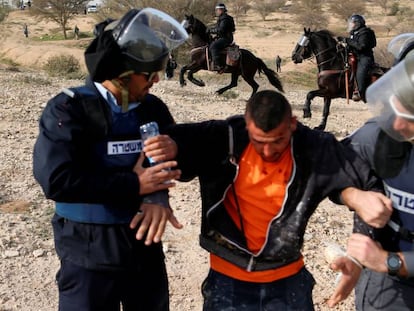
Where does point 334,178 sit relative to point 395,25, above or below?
above

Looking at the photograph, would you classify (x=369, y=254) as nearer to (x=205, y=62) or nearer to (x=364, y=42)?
(x=364, y=42)

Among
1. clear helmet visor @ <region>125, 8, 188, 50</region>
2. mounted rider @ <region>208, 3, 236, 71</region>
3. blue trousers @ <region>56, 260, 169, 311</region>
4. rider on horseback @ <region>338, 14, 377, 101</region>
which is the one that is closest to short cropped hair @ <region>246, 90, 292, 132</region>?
clear helmet visor @ <region>125, 8, 188, 50</region>

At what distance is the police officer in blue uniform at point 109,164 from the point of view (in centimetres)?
217

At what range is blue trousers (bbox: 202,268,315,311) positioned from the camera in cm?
245

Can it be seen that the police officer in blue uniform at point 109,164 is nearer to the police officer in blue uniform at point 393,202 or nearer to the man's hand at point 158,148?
the man's hand at point 158,148

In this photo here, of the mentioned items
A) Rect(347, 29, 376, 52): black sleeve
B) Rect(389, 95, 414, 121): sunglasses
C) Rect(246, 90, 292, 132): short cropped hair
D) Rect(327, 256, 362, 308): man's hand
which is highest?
Rect(389, 95, 414, 121): sunglasses

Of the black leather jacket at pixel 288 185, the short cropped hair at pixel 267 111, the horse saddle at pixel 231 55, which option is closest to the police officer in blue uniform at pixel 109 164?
the black leather jacket at pixel 288 185

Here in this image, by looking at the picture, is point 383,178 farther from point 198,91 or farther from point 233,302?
point 198,91

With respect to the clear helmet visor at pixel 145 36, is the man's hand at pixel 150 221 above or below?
below

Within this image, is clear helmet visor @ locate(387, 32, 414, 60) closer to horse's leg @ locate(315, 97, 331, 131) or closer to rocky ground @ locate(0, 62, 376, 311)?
rocky ground @ locate(0, 62, 376, 311)

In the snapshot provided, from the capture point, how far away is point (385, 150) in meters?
2.21

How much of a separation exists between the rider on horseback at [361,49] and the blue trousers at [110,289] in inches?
357

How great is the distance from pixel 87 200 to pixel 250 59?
12620mm

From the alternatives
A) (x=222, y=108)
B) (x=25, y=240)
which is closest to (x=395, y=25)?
(x=222, y=108)
